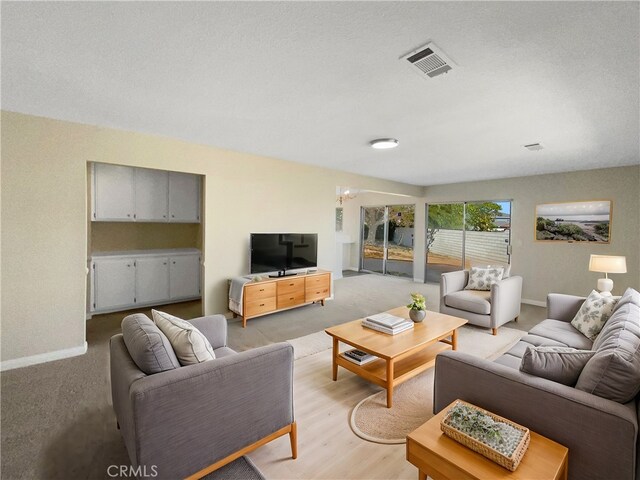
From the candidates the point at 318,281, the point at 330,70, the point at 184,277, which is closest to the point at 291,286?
the point at 318,281

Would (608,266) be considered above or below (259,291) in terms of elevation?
above

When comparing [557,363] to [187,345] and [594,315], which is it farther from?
[187,345]

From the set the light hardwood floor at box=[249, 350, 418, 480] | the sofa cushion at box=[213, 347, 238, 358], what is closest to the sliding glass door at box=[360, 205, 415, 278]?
the light hardwood floor at box=[249, 350, 418, 480]

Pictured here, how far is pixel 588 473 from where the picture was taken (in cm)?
133

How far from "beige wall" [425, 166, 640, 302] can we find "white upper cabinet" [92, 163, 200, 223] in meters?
5.84

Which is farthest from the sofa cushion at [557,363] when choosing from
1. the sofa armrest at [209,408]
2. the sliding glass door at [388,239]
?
the sliding glass door at [388,239]

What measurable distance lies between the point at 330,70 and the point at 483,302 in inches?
135

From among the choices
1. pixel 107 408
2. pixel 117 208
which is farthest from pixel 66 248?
pixel 107 408

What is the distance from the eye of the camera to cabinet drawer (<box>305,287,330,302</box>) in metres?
4.73

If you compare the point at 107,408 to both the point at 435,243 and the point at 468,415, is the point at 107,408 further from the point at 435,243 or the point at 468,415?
the point at 435,243

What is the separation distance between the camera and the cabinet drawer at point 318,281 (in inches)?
186

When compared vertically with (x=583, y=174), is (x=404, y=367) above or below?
below

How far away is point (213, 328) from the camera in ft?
7.54

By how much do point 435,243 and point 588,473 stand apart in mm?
6226
